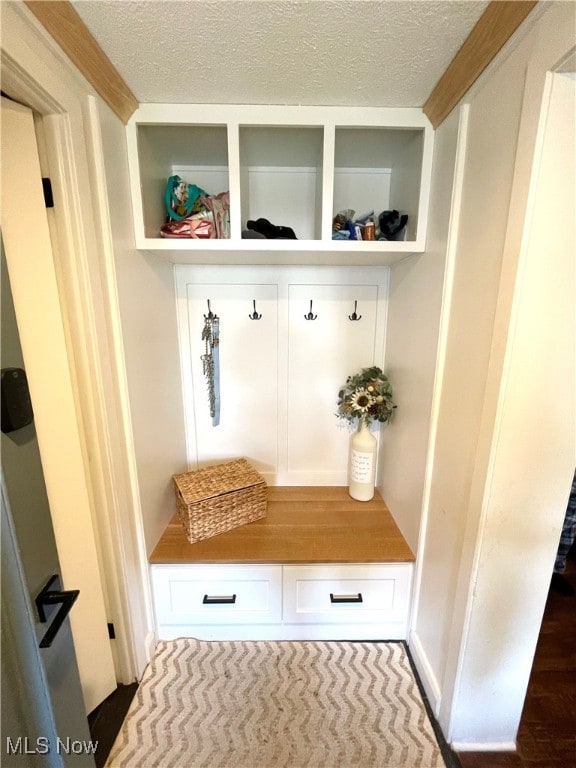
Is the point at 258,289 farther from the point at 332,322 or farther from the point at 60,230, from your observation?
the point at 60,230

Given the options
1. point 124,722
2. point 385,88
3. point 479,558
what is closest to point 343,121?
point 385,88

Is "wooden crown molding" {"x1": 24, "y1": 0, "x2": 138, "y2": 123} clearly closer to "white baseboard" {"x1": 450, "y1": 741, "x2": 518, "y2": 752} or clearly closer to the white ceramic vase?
the white ceramic vase

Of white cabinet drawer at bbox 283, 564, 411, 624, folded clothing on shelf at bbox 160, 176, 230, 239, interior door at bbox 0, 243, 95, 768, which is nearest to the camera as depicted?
interior door at bbox 0, 243, 95, 768

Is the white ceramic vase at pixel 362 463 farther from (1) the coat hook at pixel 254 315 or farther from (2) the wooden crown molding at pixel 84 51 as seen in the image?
(2) the wooden crown molding at pixel 84 51

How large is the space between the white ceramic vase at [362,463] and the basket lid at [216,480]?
1.64 ft

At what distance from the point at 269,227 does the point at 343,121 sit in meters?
0.44

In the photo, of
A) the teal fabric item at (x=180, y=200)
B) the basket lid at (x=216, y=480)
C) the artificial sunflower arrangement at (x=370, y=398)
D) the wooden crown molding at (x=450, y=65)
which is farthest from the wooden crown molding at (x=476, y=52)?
the basket lid at (x=216, y=480)

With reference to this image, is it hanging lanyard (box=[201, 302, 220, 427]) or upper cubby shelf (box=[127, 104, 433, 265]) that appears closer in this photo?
upper cubby shelf (box=[127, 104, 433, 265])

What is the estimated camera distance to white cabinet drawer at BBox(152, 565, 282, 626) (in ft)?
4.86

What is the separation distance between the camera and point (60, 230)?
100cm

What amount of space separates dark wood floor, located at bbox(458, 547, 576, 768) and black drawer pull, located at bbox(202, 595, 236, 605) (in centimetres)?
95

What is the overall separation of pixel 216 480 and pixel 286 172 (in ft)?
4.98

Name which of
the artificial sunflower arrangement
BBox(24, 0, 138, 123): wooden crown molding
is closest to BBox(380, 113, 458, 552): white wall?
the artificial sunflower arrangement

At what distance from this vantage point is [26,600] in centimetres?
70
